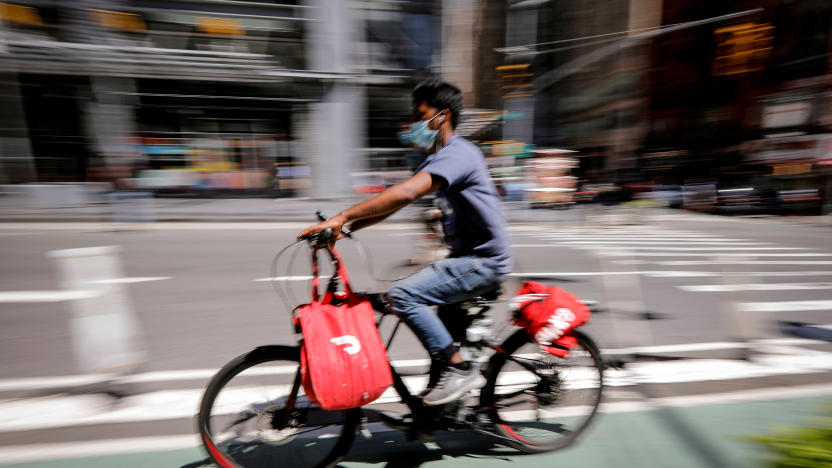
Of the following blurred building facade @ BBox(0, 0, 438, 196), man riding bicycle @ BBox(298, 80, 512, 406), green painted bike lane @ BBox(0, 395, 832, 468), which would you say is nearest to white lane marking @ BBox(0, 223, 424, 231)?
blurred building facade @ BBox(0, 0, 438, 196)

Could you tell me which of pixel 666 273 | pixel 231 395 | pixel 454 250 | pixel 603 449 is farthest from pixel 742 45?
pixel 231 395

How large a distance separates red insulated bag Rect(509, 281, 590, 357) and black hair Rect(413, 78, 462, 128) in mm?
1122

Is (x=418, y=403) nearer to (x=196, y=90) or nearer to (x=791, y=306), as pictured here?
(x=791, y=306)

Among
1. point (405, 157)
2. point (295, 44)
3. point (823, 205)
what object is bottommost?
point (823, 205)

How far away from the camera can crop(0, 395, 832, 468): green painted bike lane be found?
2.68 m

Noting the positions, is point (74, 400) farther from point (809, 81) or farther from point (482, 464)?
point (809, 81)

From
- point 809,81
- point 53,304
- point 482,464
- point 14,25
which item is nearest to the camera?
point 482,464

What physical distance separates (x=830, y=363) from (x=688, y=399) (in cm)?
183

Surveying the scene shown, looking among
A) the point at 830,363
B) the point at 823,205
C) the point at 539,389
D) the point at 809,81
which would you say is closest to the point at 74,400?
the point at 539,389

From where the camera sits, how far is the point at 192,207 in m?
14.9

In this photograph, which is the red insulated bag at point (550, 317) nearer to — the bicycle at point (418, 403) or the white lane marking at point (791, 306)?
the bicycle at point (418, 403)

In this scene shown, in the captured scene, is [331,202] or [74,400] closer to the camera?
[74,400]

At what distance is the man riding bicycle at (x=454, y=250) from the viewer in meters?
2.37

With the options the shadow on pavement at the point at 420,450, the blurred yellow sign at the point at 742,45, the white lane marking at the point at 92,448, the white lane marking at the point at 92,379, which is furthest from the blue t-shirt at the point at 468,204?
the blurred yellow sign at the point at 742,45
